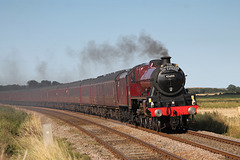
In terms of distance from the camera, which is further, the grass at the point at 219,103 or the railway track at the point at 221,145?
the grass at the point at 219,103

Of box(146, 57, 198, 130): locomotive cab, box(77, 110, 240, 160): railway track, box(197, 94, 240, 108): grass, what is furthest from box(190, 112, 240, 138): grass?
box(197, 94, 240, 108): grass

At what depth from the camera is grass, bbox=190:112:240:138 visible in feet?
51.2

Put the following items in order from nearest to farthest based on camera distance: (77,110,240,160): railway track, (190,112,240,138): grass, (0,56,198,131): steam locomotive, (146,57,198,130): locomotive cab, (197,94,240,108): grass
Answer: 1. (77,110,240,160): railway track
2. (146,57,198,130): locomotive cab
3. (0,56,198,131): steam locomotive
4. (190,112,240,138): grass
5. (197,94,240,108): grass

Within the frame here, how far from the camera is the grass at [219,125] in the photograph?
1561cm

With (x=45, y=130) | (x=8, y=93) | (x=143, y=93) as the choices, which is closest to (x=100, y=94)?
(x=143, y=93)

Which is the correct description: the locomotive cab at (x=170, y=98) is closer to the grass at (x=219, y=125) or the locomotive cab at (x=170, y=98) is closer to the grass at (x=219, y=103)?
the grass at (x=219, y=125)

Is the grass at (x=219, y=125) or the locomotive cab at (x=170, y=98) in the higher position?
the locomotive cab at (x=170, y=98)

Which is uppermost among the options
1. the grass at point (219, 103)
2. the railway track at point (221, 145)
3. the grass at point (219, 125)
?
the grass at point (219, 103)

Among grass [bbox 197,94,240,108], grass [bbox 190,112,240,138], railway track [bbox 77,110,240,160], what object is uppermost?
grass [bbox 197,94,240,108]

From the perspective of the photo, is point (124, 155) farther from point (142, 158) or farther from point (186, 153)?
point (186, 153)

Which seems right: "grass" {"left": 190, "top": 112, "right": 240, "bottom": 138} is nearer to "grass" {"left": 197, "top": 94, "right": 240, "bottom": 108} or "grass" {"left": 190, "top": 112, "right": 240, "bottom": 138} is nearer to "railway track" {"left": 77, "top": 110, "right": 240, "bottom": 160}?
"railway track" {"left": 77, "top": 110, "right": 240, "bottom": 160}

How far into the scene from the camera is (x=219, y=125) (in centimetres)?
1695

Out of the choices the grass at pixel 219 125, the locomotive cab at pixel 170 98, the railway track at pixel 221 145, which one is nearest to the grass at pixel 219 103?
the grass at pixel 219 125

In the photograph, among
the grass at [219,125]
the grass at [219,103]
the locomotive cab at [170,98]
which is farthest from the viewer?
the grass at [219,103]
